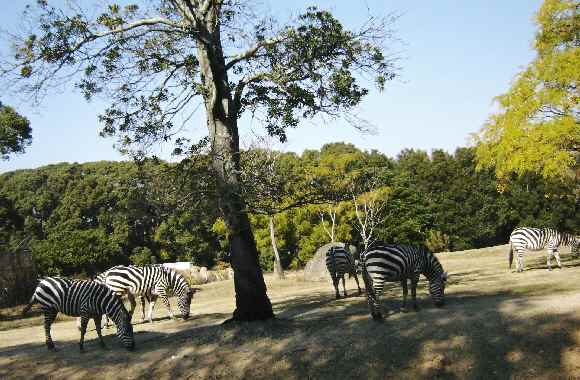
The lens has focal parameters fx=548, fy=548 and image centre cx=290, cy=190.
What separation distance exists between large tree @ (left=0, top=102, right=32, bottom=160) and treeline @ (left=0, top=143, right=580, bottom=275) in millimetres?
11935

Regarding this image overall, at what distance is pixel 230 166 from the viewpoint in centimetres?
1297

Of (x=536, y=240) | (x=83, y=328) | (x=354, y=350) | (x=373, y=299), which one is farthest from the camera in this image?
(x=536, y=240)

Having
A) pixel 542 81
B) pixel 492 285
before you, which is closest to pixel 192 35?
pixel 492 285

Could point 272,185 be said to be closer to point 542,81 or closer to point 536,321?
point 536,321

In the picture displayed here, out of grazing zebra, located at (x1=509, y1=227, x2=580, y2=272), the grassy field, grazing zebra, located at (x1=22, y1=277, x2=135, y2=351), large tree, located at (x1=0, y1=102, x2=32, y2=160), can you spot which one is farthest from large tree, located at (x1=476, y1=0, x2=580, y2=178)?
large tree, located at (x1=0, y1=102, x2=32, y2=160)

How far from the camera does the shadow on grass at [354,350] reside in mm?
9117

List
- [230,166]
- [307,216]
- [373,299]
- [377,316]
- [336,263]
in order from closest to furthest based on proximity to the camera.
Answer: [377,316] → [373,299] → [230,166] → [336,263] → [307,216]

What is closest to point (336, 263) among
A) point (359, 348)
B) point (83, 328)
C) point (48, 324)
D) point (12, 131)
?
point (359, 348)

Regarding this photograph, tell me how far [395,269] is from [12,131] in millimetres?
23608

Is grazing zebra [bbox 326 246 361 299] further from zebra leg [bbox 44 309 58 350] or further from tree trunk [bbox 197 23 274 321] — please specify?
zebra leg [bbox 44 309 58 350]

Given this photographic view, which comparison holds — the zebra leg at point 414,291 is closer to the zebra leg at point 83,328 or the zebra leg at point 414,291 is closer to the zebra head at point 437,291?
the zebra head at point 437,291

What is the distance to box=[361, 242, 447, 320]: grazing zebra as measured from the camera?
12.4 m

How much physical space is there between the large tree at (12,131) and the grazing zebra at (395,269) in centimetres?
2278

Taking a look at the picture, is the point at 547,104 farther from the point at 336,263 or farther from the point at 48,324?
the point at 48,324
